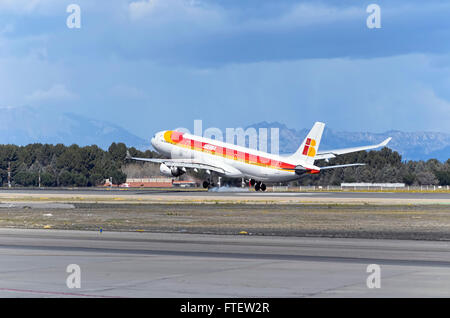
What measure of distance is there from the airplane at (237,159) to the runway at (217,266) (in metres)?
59.6

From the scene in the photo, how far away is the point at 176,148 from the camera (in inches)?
4067

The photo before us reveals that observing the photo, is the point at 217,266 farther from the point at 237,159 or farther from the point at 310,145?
the point at 237,159

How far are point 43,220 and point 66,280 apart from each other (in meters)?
27.5

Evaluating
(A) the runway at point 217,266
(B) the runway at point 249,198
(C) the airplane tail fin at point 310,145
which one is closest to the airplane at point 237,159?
(C) the airplane tail fin at point 310,145

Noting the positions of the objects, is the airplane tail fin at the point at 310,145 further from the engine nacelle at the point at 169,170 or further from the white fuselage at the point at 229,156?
the engine nacelle at the point at 169,170

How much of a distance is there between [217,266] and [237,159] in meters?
74.5

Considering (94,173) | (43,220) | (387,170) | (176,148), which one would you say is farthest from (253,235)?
(94,173)

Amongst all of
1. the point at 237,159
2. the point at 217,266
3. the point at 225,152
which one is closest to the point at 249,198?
the point at 237,159

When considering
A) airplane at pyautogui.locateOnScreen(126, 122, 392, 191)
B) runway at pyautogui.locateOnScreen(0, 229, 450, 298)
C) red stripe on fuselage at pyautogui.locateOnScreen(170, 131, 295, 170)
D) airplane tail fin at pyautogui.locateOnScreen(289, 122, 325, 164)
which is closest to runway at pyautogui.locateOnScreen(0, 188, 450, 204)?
airplane at pyautogui.locateOnScreen(126, 122, 392, 191)

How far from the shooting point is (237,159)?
97.3 meters

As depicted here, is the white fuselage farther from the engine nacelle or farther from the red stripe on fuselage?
the engine nacelle
